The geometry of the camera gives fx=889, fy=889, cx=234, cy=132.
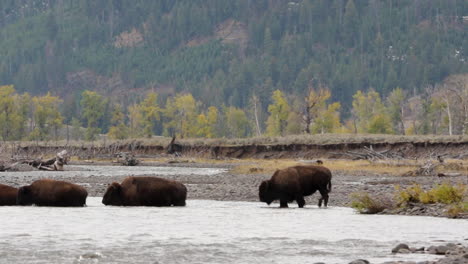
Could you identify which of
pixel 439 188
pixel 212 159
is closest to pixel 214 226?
pixel 439 188

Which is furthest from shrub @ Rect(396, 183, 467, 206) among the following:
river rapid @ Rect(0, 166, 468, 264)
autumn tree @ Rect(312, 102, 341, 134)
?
autumn tree @ Rect(312, 102, 341, 134)

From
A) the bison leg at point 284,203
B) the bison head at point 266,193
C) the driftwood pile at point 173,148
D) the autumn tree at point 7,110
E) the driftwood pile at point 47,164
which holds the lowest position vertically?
the driftwood pile at point 173,148

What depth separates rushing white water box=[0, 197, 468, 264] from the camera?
60.7ft

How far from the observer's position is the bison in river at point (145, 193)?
30.8m

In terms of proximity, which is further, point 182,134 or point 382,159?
point 182,134

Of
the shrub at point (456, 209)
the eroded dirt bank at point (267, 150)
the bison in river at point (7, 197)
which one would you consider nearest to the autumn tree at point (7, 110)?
the eroded dirt bank at point (267, 150)

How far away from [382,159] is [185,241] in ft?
167

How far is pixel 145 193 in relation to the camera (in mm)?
30781

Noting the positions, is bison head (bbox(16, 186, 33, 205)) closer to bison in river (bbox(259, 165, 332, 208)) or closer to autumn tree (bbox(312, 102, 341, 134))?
bison in river (bbox(259, 165, 332, 208))

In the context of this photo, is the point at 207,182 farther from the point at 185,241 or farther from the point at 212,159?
the point at 212,159

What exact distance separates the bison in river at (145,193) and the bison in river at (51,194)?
1.16 m

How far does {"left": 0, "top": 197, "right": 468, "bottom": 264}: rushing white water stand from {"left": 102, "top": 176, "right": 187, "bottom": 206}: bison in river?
71 cm

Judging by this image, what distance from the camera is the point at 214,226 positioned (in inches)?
969

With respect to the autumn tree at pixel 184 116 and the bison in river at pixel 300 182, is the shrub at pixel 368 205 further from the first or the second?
the autumn tree at pixel 184 116
